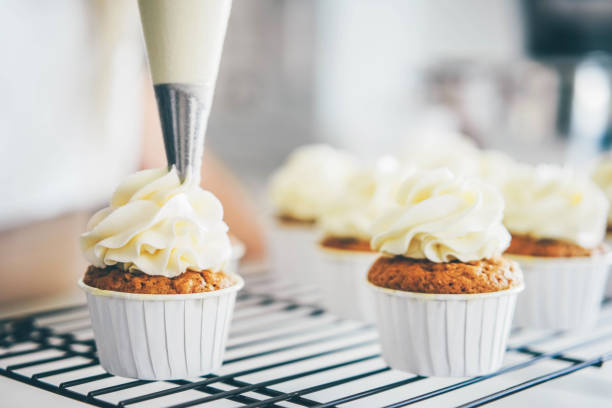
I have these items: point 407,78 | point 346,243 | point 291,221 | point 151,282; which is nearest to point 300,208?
point 291,221

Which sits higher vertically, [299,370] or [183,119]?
[183,119]

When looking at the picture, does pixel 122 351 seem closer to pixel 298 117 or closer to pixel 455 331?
pixel 455 331

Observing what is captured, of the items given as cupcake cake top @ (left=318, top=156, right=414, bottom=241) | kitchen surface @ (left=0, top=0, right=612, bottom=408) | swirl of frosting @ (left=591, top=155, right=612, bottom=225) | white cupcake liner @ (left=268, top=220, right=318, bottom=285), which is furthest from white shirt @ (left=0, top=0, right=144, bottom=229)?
swirl of frosting @ (left=591, top=155, right=612, bottom=225)

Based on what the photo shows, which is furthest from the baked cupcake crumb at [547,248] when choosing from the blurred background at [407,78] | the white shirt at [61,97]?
the blurred background at [407,78]

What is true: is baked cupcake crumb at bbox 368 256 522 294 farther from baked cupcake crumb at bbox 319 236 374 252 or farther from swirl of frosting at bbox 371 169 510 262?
baked cupcake crumb at bbox 319 236 374 252

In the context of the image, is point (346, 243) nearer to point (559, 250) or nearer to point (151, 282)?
point (559, 250)

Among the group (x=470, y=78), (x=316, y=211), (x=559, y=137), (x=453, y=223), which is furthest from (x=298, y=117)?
(x=453, y=223)

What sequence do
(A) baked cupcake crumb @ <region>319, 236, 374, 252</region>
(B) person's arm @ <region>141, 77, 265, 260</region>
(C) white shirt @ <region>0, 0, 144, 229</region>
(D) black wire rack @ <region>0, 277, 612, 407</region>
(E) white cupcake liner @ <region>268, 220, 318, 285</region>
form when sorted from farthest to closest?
(B) person's arm @ <region>141, 77, 265, 260</region>, (E) white cupcake liner @ <region>268, 220, 318, 285</region>, (A) baked cupcake crumb @ <region>319, 236, 374, 252</region>, (C) white shirt @ <region>0, 0, 144, 229</region>, (D) black wire rack @ <region>0, 277, 612, 407</region>
